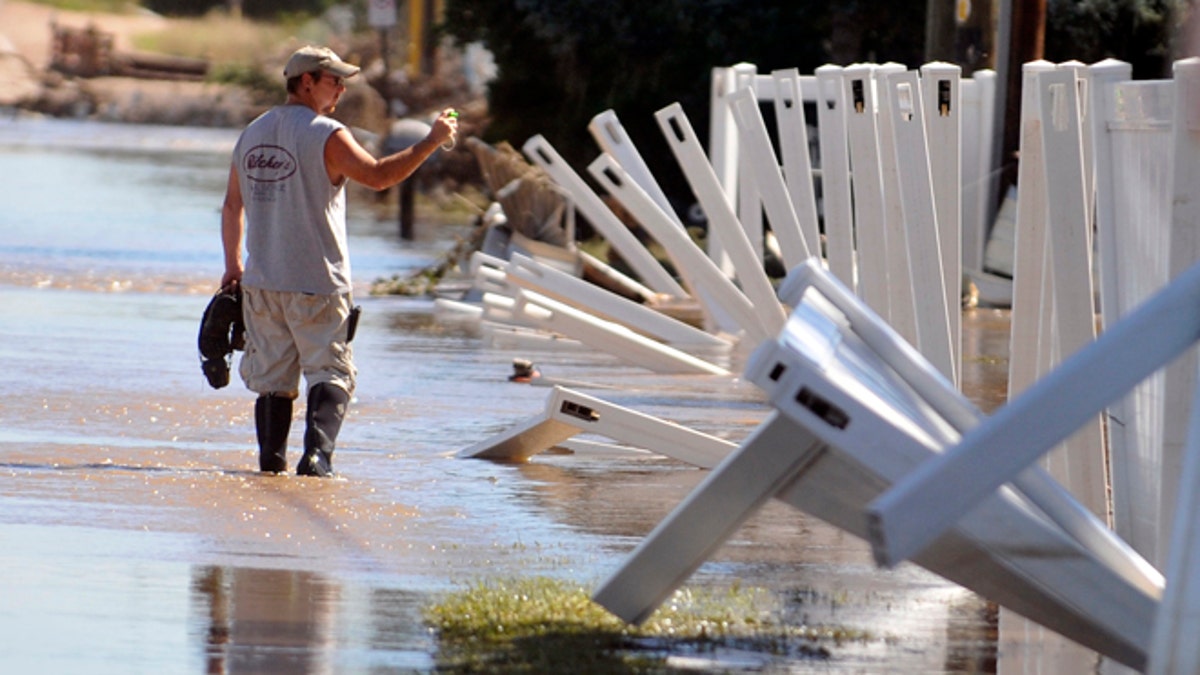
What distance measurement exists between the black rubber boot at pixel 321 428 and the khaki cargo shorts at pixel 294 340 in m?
0.06

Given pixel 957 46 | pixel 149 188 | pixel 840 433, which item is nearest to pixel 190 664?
pixel 840 433

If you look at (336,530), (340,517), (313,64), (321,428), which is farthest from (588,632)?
(313,64)

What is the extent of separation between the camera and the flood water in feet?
18.5

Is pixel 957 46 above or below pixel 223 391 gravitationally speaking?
above

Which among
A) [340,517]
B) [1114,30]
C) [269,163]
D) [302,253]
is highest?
[1114,30]

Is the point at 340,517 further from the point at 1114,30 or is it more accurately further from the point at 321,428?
the point at 1114,30

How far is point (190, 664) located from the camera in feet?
17.3

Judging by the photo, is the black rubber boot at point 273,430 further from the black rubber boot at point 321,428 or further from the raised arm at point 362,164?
the raised arm at point 362,164

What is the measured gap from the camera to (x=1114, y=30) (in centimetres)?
1944

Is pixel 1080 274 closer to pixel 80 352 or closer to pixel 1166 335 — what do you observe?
pixel 1166 335

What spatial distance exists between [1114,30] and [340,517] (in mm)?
13559

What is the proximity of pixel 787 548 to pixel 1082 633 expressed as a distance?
84.1 inches

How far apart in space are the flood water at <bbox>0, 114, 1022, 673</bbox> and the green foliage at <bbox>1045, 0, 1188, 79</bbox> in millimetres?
5475

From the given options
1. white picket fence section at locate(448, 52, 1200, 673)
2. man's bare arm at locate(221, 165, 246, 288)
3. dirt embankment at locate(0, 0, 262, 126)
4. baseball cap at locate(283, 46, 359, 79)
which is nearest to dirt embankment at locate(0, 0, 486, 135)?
dirt embankment at locate(0, 0, 262, 126)
